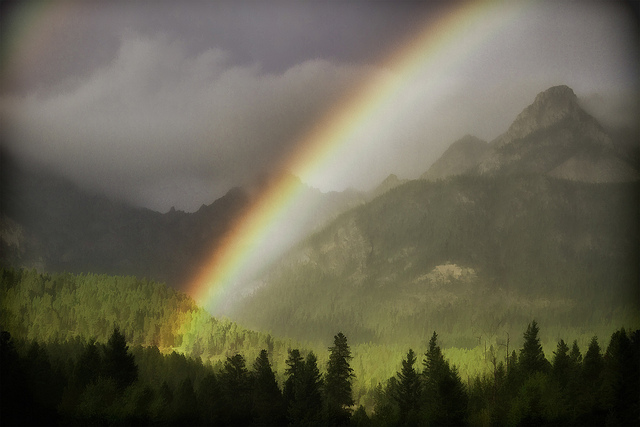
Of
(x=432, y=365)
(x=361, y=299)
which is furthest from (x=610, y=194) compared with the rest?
(x=432, y=365)

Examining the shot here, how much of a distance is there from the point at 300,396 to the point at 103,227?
105 meters

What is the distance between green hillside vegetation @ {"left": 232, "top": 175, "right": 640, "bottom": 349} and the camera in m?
131

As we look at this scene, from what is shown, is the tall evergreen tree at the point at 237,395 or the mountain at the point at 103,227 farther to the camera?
the mountain at the point at 103,227

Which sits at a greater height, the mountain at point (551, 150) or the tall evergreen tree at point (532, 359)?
the mountain at point (551, 150)

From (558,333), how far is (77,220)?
96.0 m

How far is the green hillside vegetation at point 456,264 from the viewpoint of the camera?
130875mm

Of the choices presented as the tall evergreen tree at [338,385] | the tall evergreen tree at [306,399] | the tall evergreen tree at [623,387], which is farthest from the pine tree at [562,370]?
the tall evergreen tree at [306,399]

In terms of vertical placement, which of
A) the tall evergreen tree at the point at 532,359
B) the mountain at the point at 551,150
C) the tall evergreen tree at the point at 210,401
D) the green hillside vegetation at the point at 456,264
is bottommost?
the tall evergreen tree at the point at 210,401

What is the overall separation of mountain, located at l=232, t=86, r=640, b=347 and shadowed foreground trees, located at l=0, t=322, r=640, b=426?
7413 centimetres

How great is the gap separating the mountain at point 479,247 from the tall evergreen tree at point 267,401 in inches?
3091

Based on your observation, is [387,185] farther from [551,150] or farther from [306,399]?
[306,399]

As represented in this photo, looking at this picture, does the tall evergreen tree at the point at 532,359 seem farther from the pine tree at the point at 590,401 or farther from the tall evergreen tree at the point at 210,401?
the tall evergreen tree at the point at 210,401

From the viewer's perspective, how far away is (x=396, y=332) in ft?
424

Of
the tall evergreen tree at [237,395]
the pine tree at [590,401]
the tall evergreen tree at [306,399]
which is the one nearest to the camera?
the pine tree at [590,401]
